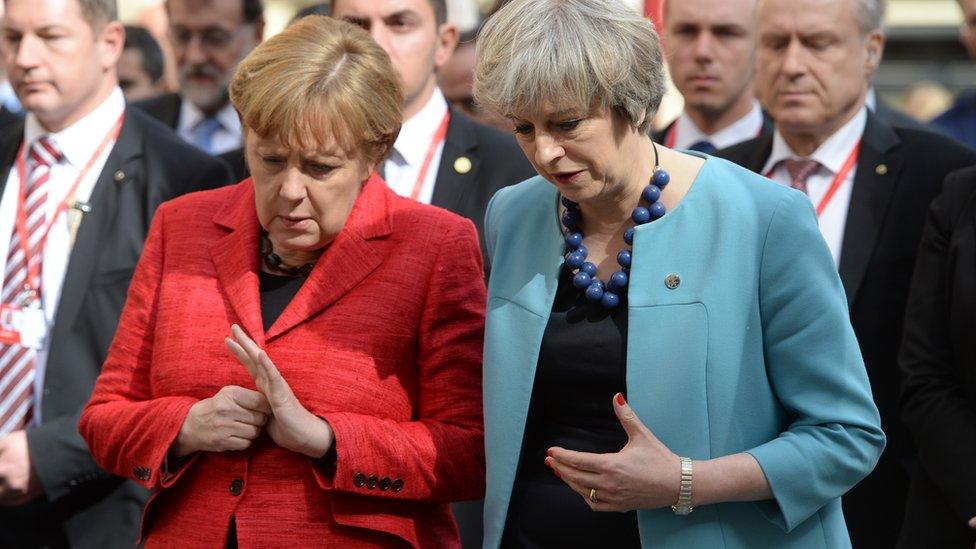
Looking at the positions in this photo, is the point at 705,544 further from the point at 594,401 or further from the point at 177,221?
the point at 177,221

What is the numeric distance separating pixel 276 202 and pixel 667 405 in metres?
0.98

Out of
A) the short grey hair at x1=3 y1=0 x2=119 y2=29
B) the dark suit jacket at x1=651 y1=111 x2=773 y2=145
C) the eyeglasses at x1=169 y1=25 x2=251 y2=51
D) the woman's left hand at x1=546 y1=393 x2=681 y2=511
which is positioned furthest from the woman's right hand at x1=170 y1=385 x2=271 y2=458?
the eyeglasses at x1=169 y1=25 x2=251 y2=51

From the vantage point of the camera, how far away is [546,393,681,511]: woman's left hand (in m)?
2.78

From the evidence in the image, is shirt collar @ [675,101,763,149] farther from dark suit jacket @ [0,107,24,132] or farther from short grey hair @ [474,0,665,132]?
dark suit jacket @ [0,107,24,132]

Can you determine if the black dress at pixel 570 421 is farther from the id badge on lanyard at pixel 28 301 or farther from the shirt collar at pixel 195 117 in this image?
the shirt collar at pixel 195 117

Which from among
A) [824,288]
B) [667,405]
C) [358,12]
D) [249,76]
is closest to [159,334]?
[249,76]

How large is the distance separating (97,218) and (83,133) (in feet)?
1.20

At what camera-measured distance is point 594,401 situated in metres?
2.98

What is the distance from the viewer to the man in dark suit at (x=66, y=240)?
4336mm

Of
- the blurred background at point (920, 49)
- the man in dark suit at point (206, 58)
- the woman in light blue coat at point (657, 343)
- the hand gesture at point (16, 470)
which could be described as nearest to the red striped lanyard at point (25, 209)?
the hand gesture at point (16, 470)

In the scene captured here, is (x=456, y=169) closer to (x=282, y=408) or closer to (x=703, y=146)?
(x=703, y=146)

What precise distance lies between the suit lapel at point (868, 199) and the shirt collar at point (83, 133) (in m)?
2.40

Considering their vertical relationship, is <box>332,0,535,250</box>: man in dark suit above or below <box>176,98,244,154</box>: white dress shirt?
above

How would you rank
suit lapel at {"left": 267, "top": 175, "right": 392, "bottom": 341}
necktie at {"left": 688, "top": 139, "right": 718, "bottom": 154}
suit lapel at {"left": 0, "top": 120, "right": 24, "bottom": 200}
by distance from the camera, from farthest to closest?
necktie at {"left": 688, "top": 139, "right": 718, "bottom": 154} → suit lapel at {"left": 0, "top": 120, "right": 24, "bottom": 200} → suit lapel at {"left": 267, "top": 175, "right": 392, "bottom": 341}
